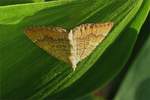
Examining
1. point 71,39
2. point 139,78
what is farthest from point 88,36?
point 139,78

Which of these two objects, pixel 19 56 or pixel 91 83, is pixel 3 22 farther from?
pixel 91 83

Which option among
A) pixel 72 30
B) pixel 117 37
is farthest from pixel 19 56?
pixel 117 37

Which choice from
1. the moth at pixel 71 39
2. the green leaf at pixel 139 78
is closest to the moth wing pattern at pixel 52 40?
the moth at pixel 71 39

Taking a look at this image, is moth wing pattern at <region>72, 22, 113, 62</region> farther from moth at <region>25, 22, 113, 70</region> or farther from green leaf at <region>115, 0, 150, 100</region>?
green leaf at <region>115, 0, 150, 100</region>

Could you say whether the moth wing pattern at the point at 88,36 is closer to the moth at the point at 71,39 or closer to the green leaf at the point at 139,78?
the moth at the point at 71,39

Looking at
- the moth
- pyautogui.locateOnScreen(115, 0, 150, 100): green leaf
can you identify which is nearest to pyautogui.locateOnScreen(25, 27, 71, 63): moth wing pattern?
the moth
